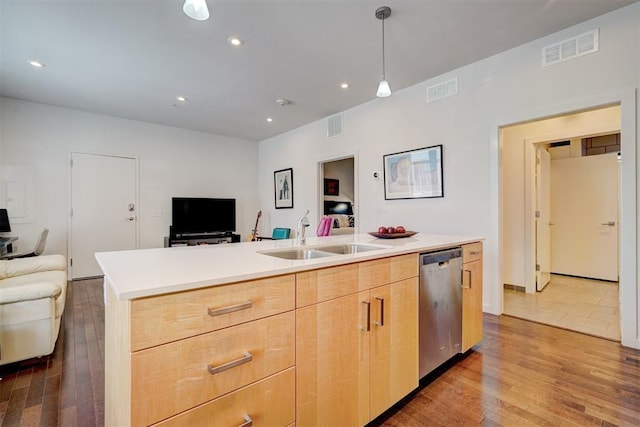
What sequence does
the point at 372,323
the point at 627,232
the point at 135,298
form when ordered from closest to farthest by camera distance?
the point at 135,298, the point at 372,323, the point at 627,232

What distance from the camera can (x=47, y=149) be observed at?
14.3ft

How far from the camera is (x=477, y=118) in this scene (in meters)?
3.11

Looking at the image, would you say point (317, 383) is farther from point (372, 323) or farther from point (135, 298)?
point (135, 298)

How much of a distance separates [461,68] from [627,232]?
2.21 m

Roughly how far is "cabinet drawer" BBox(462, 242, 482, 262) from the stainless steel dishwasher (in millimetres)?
75

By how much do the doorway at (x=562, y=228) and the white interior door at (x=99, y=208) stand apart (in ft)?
19.4

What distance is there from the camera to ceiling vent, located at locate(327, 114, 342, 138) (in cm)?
469

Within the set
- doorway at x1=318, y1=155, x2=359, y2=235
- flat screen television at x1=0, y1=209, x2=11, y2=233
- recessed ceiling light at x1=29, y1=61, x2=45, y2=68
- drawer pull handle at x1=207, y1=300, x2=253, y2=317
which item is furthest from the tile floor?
flat screen television at x1=0, y1=209, x2=11, y2=233

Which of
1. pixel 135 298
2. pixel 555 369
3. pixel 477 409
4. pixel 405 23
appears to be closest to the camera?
pixel 135 298

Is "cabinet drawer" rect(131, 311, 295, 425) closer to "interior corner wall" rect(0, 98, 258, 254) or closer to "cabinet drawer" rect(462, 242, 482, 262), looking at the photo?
"cabinet drawer" rect(462, 242, 482, 262)

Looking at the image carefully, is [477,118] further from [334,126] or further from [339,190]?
[339,190]

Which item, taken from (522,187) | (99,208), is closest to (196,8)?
(522,187)

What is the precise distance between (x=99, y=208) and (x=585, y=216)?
7.87 meters

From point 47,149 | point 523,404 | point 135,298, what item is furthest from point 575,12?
point 47,149
